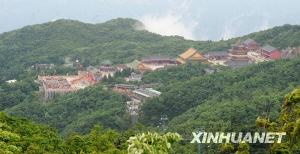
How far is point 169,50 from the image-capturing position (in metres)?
49.9

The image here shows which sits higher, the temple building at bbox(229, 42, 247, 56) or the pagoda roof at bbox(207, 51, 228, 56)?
the temple building at bbox(229, 42, 247, 56)

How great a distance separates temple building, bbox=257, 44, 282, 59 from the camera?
37.7m

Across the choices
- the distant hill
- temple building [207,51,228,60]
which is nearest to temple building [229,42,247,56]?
temple building [207,51,228,60]

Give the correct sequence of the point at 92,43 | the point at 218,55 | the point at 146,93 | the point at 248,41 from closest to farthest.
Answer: the point at 146,93, the point at 218,55, the point at 248,41, the point at 92,43

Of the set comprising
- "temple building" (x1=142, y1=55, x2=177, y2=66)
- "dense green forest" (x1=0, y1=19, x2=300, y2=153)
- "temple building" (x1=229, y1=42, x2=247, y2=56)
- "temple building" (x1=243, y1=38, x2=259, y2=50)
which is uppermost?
"temple building" (x1=243, y1=38, x2=259, y2=50)

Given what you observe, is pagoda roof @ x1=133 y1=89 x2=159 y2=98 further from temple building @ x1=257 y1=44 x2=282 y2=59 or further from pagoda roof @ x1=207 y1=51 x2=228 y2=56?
pagoda roof @ x1=207 y1=51 x2=228 y2=56

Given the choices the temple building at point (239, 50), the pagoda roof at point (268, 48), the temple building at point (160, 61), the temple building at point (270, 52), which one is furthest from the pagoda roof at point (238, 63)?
the temple building at point (160, 61)

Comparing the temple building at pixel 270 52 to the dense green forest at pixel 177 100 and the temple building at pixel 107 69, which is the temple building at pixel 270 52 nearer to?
the dense green forest at pixel 177 100

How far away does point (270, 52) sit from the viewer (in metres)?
37.9

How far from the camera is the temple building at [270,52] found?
3772 centimetres

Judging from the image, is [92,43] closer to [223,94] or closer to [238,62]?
[238,62]

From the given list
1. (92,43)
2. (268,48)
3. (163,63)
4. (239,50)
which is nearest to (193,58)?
(163,63)

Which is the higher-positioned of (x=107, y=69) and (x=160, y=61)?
(x=160, y=61)

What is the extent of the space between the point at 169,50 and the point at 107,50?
23.9 feet
